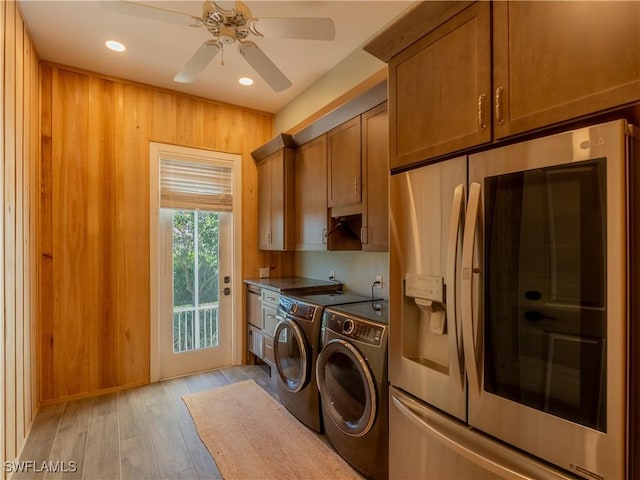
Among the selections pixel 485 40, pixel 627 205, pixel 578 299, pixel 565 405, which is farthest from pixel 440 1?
pixel 565 405

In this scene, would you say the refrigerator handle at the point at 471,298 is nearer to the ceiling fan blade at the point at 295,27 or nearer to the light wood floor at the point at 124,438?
the ceiling fan blade at the point at 295,27

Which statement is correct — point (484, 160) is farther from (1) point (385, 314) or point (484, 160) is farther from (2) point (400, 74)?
(1) point (385, 314)

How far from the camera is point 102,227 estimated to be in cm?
317

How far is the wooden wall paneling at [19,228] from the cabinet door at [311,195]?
2144mm

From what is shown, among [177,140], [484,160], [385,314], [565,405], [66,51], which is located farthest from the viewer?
[177,140]

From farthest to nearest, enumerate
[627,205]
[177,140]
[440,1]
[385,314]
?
[177,140], [385,314], [440,1], [627,205]

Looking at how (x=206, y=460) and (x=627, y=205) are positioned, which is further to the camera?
(x=206, y=460)

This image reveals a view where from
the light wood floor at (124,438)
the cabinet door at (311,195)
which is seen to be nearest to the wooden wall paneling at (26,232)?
the light wood floor at (124,438)

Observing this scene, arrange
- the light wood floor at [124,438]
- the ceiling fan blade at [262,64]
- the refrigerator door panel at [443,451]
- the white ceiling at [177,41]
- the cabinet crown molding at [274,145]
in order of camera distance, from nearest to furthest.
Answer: the refrigerator door panel at [443,451], the ceiling fan blade at [262,64], the light wood floor at [124,438], the white ceiling at [177,41], the cabinet crown molding at [274,145]

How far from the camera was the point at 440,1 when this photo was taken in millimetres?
1362

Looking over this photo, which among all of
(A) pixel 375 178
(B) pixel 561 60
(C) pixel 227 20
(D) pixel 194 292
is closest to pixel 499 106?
(B) pixel 561 60

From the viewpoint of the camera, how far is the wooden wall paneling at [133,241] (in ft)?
10.7

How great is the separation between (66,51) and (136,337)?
2650mm

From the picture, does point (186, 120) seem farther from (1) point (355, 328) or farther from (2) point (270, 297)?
(1) point (355, 328)
